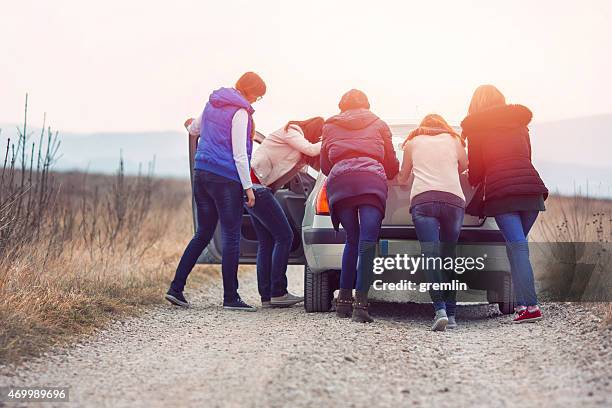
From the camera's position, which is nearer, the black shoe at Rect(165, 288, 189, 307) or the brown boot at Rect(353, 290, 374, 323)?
the brown boot at Rect(353, 290, 374, 323)

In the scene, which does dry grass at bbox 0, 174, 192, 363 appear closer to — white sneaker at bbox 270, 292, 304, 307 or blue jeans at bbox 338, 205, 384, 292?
white sneaker at bbox 270, 292, 304, 307

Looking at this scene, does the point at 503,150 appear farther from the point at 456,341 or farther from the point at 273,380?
the point at 273,380

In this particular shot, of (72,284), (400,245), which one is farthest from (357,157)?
(72,284)

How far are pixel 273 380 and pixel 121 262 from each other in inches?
224

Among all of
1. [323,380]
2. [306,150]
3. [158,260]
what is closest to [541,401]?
[323,380]

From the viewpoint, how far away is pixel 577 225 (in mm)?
9055

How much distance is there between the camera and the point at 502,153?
22.2 ft

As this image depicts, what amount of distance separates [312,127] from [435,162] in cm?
138

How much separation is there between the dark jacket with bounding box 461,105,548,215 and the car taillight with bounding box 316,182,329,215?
114 centimetres

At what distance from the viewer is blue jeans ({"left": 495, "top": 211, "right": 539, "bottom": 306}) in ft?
22.3

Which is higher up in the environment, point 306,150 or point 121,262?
point 306,150

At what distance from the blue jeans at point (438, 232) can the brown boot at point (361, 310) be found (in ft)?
1.67

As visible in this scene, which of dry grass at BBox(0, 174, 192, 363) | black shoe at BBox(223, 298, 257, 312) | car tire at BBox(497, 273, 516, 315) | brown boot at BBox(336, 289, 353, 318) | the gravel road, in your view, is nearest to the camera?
the gravel road

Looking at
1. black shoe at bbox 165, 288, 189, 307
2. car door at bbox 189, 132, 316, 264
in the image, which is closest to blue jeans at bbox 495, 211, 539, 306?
car door at bbox 189, 132, 316, 264
